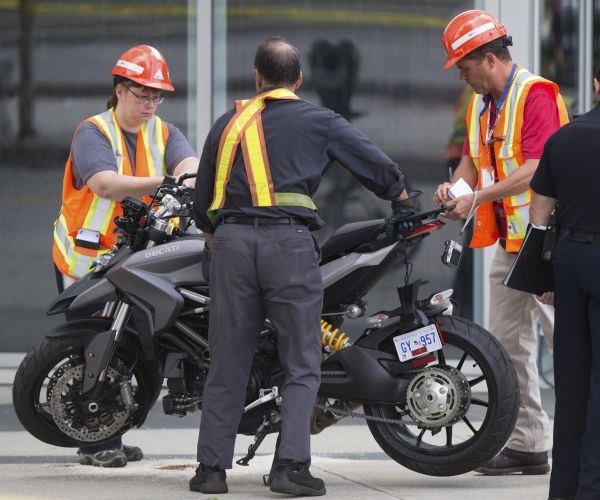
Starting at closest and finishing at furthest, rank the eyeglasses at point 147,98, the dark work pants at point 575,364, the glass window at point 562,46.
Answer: the dark work pants at point 575,364
the eyeglasses at point 147,98
the glass window at point 562,46

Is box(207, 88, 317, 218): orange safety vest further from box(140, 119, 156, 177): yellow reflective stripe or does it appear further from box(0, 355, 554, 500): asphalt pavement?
box(0, 355, 554, 500): asphalt pavement

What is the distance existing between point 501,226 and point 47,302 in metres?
4.13

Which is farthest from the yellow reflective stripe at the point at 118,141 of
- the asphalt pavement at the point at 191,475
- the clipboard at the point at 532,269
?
the clipboard at the point at 532,269

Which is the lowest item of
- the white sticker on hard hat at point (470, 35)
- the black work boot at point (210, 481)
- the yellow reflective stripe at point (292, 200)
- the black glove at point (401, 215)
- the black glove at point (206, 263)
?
the black work boot at point (210, 481)

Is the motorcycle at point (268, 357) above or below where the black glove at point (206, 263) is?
below

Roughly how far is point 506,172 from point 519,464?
1358 mm

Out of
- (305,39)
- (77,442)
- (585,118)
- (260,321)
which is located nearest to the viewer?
(585,118)

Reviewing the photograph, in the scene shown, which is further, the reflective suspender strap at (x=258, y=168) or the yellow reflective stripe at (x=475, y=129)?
the yellow reflective stripe at (x=475, y=129)

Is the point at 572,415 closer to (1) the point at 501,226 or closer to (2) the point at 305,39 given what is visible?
(1) the point at 501,226

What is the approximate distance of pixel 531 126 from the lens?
633 cm

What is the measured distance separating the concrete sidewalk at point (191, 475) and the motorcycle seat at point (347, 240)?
1.00 m

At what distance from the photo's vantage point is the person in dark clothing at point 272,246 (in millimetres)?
5699

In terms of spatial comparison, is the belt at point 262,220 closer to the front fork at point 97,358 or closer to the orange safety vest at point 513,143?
the front fork at point 97,358

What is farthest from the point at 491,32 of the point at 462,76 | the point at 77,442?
the point at 77,442
